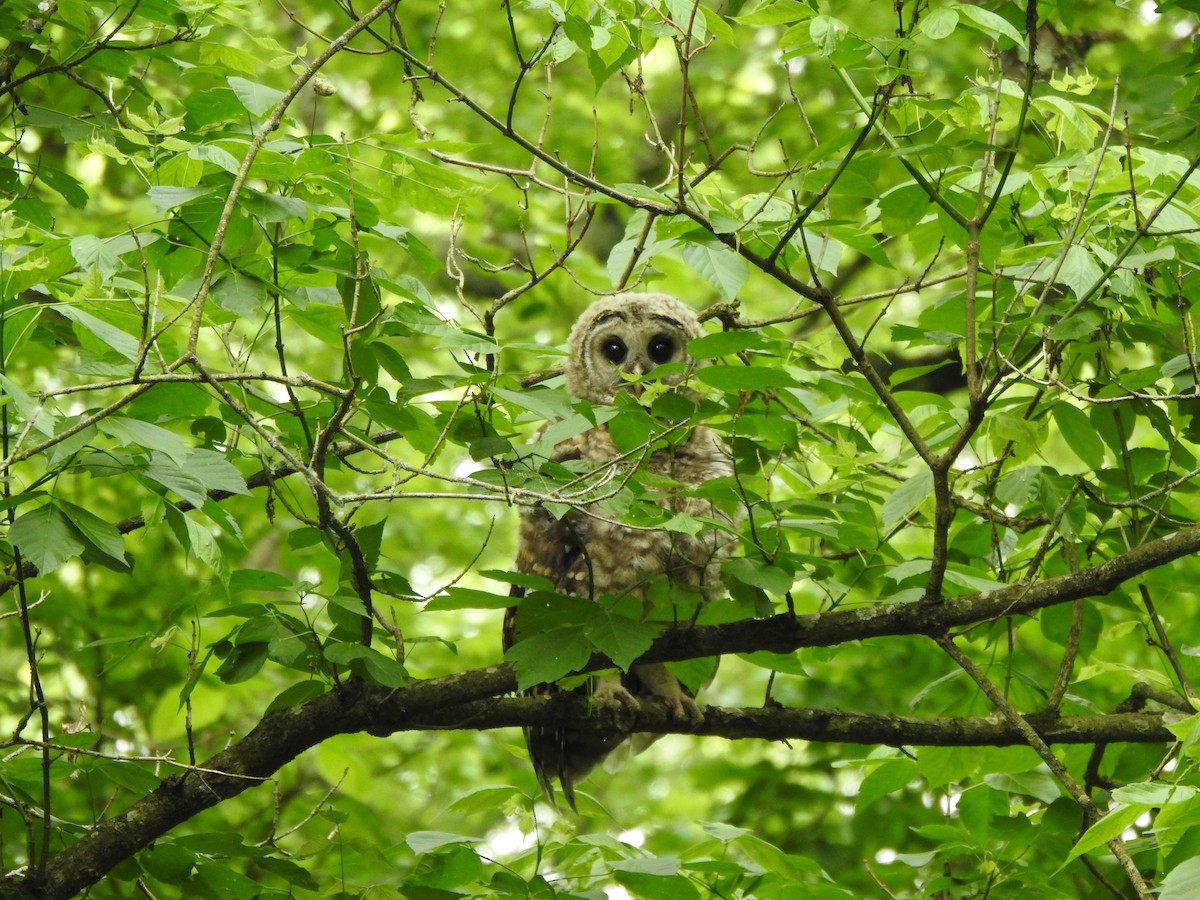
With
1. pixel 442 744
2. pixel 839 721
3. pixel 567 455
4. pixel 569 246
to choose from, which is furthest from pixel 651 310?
pixel 442 744

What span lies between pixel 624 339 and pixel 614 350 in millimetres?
74

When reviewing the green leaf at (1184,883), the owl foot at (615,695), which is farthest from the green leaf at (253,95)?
the green leaf at (1184,883)

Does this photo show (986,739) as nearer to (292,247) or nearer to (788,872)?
(788,872)

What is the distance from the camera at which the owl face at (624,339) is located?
5.21m

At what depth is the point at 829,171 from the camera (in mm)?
2594

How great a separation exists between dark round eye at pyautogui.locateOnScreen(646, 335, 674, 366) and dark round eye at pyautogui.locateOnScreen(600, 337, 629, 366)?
0.11 m

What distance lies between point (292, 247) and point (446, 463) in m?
6.95

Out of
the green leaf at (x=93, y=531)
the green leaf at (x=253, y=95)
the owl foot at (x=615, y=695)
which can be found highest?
the green leaf at (x=253, y=95)

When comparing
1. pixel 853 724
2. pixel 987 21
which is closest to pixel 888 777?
pixel 853 724

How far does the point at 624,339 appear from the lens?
528 centimetres

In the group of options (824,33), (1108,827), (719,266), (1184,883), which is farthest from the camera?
(719,266)

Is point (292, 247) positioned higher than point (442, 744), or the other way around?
point (442, 744)

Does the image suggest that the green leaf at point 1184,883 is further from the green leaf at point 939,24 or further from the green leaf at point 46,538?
the green leaf at point 46,538

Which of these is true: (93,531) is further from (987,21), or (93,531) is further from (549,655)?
(987,21)
